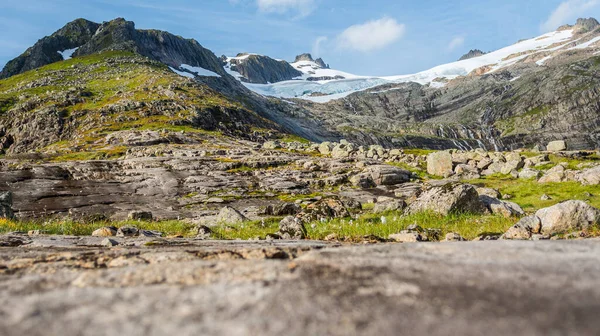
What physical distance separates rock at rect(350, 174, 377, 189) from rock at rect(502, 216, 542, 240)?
41984mm

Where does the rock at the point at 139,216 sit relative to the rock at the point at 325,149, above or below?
below

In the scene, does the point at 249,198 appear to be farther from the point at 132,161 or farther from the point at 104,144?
the point at 104,144

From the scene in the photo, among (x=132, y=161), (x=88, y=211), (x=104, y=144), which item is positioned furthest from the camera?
(x=104, y=144)

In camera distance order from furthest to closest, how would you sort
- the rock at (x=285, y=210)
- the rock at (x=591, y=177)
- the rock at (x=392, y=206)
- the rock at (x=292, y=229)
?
the rock at (x=591, y=177) < the rock at (x=285, y=210) < the rock at (x=392, y=206) < the rock at (x=292, y=229)

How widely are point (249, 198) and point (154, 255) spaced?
135 ft

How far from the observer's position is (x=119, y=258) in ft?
15.4

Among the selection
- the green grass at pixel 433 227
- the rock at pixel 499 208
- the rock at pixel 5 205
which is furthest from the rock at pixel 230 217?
the rock at pixel 499 208

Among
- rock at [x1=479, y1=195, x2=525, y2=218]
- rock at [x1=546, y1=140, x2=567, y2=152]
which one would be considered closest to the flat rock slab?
rock at [x1=479, y1=195, x2=525, y2=218]

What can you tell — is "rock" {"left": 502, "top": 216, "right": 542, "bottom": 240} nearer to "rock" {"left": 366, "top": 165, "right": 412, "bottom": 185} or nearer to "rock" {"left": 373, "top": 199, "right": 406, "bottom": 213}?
"rock" {"left": 373, "top": 199, "right": 406, "bottom": 213}

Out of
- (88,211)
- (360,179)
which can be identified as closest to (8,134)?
(88,211)

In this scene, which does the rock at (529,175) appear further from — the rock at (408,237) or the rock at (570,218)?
the rock at (408,237)

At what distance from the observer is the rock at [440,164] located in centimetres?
6022

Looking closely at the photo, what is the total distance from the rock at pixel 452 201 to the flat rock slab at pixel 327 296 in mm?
14688

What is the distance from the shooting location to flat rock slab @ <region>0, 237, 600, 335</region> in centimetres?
237
